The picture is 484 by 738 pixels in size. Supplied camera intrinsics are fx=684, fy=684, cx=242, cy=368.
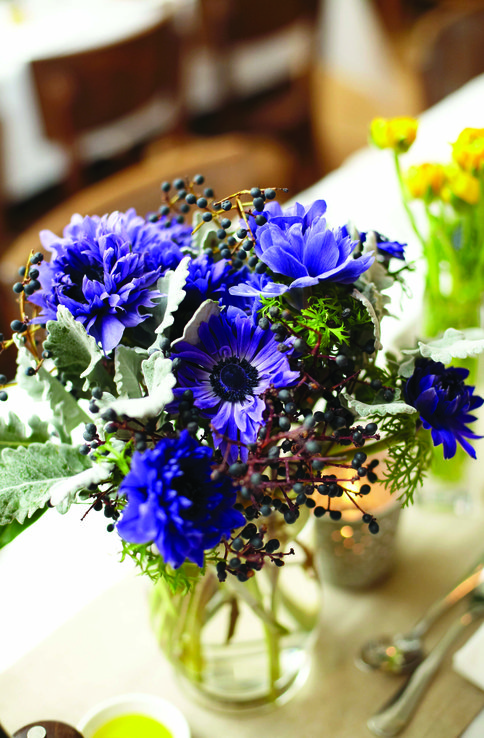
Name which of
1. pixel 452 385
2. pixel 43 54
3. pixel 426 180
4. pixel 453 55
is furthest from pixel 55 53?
pixel 452 385

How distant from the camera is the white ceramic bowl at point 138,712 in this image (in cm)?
49

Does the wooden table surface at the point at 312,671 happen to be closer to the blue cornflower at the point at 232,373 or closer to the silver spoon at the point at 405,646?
the silver spoon at the point at 405,646

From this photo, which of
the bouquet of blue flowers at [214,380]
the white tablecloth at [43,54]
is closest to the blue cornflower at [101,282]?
the bouquet of blue flowers at [214,380]

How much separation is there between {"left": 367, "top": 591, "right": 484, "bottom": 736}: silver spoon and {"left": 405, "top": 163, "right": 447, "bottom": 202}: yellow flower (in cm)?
38

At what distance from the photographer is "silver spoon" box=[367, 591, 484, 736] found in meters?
0.53

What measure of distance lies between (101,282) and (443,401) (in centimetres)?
21

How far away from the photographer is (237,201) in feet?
1.35

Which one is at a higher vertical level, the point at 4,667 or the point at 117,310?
the point at 117,310

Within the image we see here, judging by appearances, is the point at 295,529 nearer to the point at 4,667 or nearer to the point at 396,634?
the point at 396,634

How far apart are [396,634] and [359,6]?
2.95 m

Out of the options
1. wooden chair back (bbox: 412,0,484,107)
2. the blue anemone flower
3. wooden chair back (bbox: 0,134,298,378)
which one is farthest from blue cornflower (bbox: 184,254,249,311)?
wooden chair back (bbox: 412,0,484,107)

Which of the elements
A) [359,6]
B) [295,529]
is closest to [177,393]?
[295,529]

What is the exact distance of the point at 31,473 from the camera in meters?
0.41

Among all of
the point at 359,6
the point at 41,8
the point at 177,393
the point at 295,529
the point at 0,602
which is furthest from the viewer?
the point at 359,6
